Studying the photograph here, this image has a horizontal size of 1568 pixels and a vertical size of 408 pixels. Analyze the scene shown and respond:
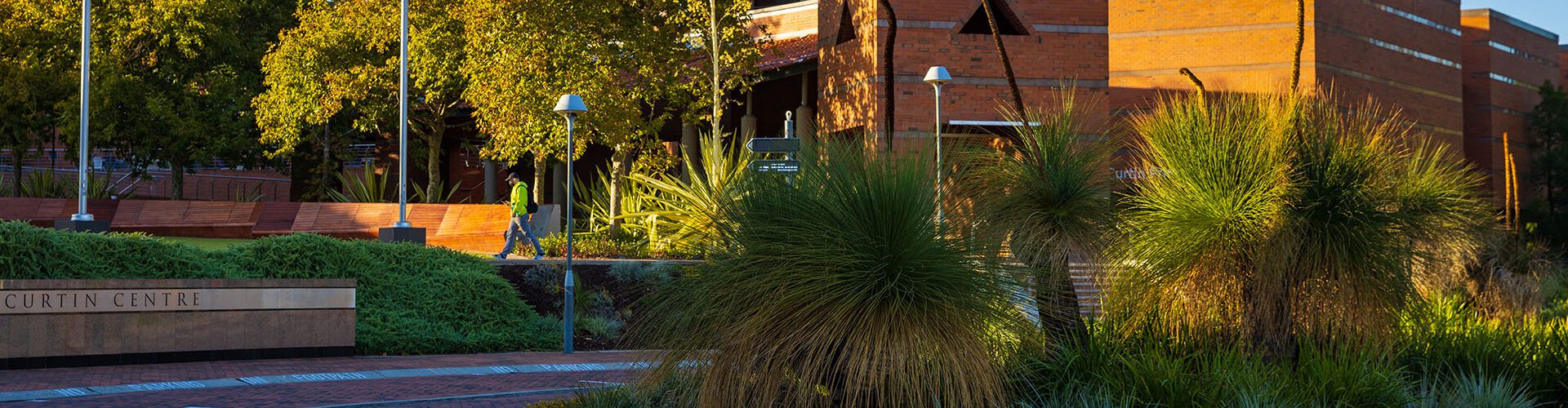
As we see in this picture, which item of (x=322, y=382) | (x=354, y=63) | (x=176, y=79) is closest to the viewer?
(x=322, y=382)

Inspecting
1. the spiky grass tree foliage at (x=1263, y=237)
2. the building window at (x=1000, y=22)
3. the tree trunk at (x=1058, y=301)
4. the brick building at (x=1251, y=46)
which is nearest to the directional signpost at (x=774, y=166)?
the tree trunk at (x=1058, y=301)

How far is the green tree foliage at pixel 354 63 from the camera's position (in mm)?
26219

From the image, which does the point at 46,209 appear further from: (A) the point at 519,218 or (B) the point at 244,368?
(B) the point at 244,368

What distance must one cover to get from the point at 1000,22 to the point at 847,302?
21051 millimetres

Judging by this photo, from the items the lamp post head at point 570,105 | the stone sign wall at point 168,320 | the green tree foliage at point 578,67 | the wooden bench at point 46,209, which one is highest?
the green tree foliage at point 578,67

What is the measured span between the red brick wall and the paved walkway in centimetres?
1362

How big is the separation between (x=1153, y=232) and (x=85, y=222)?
15.5m

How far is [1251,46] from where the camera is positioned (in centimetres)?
3347

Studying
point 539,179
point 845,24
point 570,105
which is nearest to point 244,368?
point 570,105

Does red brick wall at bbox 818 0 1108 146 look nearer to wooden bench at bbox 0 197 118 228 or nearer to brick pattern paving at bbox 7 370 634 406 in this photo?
brick pattern paving at bbox 7 370 634 406

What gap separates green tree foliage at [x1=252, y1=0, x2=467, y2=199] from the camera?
26219 mm

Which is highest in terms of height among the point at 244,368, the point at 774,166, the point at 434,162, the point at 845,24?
the point at 845,24

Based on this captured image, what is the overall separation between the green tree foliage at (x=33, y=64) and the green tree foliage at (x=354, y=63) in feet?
14.6

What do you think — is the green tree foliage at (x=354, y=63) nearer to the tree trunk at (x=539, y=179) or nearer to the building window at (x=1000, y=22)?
the tree trunk at (x=539, y=179)
